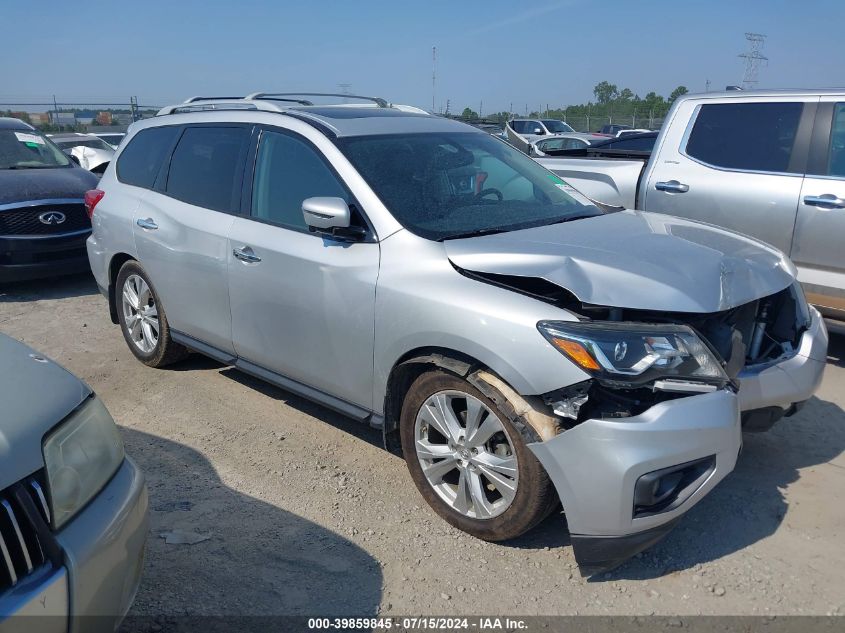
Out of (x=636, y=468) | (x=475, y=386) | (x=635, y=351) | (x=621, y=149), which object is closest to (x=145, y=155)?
(x=475, y=386)

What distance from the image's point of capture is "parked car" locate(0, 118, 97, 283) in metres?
7.25

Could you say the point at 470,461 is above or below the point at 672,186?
below

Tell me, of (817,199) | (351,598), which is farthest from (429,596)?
(817,199)

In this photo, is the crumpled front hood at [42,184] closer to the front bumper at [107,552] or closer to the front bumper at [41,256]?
the front bumper at [41,256]

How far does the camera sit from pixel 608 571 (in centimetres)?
299

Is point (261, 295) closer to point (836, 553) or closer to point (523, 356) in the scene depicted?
point (523, 356)

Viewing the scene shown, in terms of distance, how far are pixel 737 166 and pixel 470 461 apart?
369 cm

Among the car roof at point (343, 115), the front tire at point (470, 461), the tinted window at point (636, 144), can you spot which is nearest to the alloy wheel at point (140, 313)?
the car roof at point (343, 115)

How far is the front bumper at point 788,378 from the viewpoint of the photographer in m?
3.18

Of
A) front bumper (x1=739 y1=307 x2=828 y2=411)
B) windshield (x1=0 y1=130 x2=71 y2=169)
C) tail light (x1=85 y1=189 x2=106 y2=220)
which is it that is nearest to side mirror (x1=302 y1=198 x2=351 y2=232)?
front bumper (x1=739 y1=307 x2=828 y2=411)

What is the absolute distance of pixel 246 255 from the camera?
3977mm

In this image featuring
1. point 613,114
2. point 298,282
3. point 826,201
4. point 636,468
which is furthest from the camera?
point 613,114

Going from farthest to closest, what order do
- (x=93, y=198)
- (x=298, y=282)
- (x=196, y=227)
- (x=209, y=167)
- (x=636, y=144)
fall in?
1. (x=636, y=144)
2. (x=93, y=198)
3. (x=209, y=167)
4. (x=196, y=227)
5. (x=298, y=282)

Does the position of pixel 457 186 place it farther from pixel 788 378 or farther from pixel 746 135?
pixel 746 135
